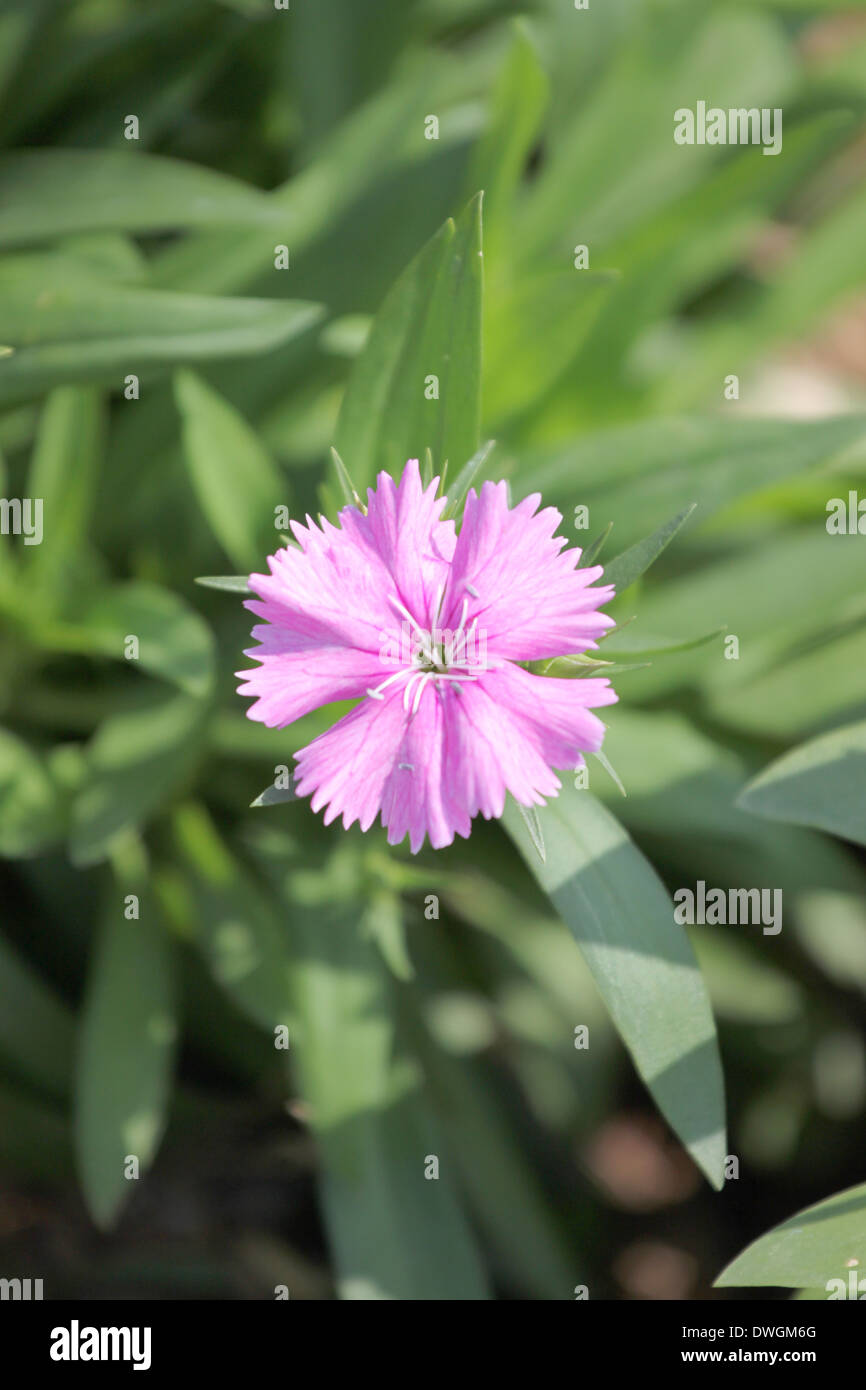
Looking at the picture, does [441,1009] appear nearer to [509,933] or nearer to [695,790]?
[509,933]

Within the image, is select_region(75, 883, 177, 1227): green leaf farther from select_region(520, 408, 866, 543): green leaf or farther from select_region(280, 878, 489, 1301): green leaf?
select_region(520, 408, 866, 543): green leaf

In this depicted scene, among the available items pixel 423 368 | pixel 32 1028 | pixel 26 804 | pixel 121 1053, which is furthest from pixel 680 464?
pixel 32 1028

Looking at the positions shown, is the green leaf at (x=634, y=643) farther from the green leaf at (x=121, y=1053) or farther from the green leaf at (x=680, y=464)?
the green leaf at (x=121, y=1053)

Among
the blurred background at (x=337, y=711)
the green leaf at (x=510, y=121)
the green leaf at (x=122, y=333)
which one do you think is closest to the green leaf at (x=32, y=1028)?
the blurred background at (x=337, y=711)

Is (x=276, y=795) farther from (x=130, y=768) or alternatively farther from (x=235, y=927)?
(x=235, y=927)
